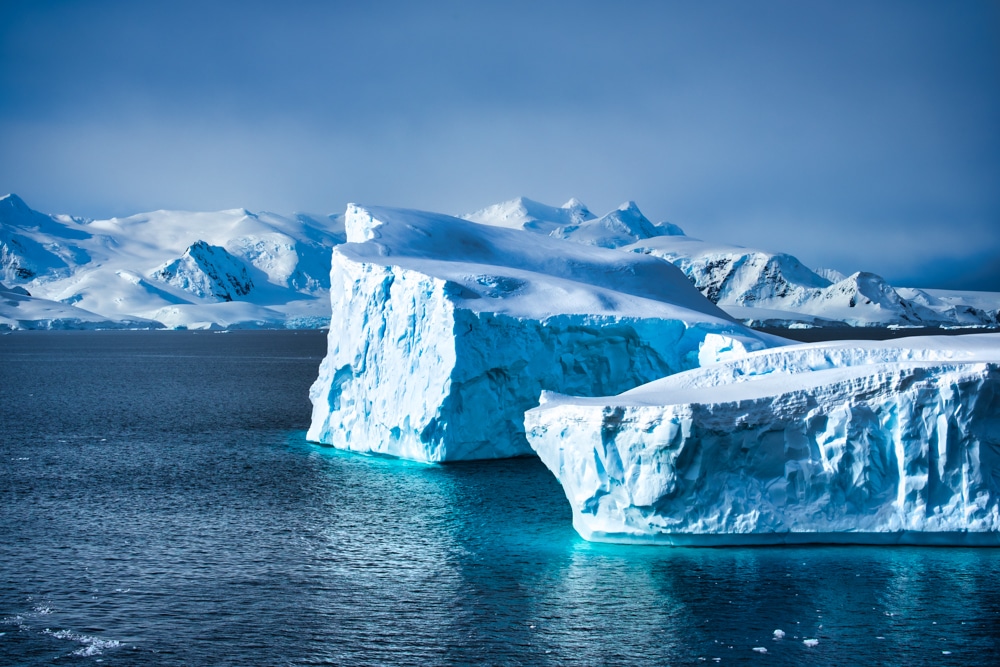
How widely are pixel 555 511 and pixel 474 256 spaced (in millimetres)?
12962

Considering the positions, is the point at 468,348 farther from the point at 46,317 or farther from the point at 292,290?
the point at 292,290

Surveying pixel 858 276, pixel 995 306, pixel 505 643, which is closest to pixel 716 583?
pixel 505 643

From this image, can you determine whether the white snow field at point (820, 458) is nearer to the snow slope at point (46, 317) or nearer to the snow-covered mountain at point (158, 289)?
the snow slope at point (46, 317)

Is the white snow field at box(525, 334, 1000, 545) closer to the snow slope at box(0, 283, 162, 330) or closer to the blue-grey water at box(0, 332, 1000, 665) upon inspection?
the blue-grey water at box(0, 332, 1000, 665)

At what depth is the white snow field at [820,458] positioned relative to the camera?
13984mm

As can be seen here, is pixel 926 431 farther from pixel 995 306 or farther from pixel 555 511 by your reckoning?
pixel 995 306

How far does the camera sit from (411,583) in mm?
13234

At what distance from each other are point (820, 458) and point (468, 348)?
9967 mm

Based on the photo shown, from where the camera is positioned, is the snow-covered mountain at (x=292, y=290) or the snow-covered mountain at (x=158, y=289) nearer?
the snow-covered mountain at (x=158, y=289)

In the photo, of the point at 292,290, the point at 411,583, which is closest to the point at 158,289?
the point at 292,290

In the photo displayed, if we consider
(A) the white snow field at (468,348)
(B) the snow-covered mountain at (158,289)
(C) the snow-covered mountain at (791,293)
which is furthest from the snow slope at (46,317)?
(A) the white snow field at (468,348)

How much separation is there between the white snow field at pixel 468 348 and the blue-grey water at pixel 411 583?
1.56 metres

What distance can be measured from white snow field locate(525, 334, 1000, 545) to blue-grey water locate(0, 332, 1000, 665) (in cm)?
45

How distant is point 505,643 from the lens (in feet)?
35.6
